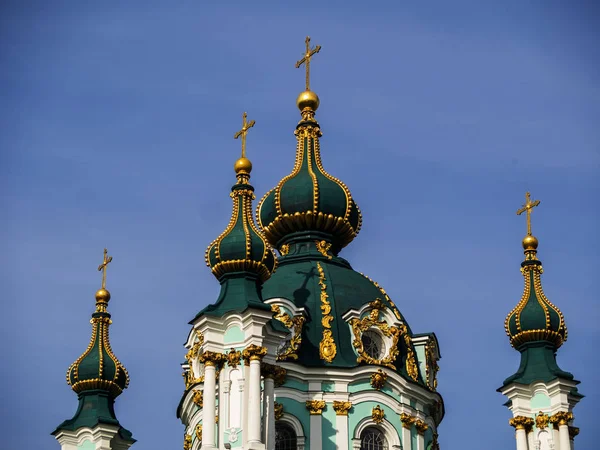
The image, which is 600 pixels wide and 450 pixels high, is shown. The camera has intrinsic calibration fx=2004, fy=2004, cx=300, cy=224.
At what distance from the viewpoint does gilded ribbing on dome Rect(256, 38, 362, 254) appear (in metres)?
56.6

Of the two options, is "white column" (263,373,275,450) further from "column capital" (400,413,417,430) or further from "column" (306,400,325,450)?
"column capital" (400,413,417,430)

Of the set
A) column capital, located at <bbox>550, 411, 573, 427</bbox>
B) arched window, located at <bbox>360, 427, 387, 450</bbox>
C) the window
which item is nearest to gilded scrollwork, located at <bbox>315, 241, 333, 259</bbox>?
the window

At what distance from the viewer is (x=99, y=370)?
53438 mm

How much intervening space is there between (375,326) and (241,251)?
5.95 meters

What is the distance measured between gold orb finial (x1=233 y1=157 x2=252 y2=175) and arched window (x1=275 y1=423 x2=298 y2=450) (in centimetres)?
665

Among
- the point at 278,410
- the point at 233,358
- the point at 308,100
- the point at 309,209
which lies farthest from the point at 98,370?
the point at 308,100

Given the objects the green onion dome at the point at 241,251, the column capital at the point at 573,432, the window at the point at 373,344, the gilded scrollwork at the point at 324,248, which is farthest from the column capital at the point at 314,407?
the column capital at the point at 573,432

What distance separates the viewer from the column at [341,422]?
52.4 metres

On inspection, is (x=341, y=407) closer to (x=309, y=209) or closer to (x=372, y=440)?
(x=372, y=440)

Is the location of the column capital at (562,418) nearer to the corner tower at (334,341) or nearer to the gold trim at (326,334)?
the corner tower at (334,341)

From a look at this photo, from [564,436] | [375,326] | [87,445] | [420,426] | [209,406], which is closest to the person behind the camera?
[209,406]

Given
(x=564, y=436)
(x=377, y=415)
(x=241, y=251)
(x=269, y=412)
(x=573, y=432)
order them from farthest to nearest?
1. (x=377, y=415)
2. (x=573, y=432)
3. (x=564, y=436)
4. (x=241, y=251)
5. (x=269, y=412)

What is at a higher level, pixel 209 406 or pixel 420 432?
pixel 420 432

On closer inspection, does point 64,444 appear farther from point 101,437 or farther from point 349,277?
point 349,277
